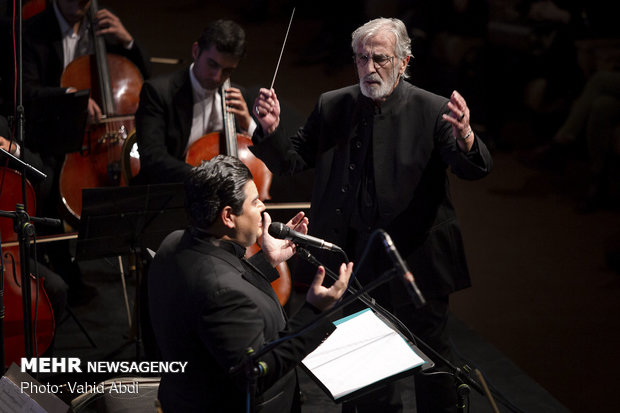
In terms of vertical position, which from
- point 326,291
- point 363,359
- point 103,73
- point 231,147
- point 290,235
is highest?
point 103,73

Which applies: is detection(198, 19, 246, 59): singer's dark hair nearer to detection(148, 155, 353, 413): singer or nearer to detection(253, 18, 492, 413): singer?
detection(253, 18, 492, 413): singer

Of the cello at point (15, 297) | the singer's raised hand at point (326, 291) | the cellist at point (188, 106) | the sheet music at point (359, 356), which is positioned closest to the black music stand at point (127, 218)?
the cello at point (15, 297)

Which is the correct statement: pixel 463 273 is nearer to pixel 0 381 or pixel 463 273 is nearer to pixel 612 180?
pixel 0 381

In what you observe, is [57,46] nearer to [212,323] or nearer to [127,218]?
[127,218]

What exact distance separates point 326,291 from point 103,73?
259cm

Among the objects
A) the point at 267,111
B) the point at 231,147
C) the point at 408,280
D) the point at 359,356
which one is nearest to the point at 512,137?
the point at 231,147

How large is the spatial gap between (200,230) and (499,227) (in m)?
3.46

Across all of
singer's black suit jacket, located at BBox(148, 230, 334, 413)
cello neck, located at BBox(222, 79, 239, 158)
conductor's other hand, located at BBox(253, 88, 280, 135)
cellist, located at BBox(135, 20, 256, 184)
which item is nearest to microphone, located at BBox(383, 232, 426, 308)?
singer's black suit jacket, located at BBox(148, 230, 334, 413)

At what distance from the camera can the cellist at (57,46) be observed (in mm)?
4203

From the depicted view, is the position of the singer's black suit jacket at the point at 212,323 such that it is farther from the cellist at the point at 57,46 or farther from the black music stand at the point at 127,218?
the cellist at the point at 57,46

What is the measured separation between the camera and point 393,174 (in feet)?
8.87

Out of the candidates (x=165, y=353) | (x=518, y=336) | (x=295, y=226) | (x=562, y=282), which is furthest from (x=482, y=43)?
(x=165, y=353)

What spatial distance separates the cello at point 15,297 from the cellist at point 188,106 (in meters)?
0.63

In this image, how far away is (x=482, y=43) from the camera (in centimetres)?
620
